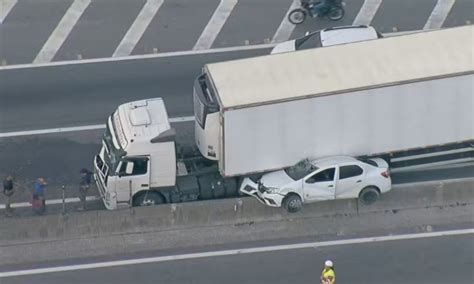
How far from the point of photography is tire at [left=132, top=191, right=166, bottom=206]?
30.2 m

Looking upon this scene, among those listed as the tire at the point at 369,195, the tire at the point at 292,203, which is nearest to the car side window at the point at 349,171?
the tire at the point at 369,195

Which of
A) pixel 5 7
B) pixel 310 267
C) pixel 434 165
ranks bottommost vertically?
pixel 310 267

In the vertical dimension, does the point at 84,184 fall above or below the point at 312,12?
below

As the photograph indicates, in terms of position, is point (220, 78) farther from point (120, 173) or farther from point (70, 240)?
point (70, 240)

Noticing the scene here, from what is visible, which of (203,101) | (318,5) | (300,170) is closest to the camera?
(300,170)

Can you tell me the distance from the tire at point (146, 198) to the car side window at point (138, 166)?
0.70 metres

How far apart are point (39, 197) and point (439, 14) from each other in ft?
55.0

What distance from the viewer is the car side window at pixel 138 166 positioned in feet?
97.2

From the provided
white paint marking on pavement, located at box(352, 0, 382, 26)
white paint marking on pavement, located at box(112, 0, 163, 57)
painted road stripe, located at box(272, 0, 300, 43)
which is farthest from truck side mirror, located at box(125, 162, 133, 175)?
white paint marking on pavement, located at box(352, 0, 382, 26)

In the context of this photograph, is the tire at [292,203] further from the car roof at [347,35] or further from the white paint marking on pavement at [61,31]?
the white paint marking on pavement at [61,31]

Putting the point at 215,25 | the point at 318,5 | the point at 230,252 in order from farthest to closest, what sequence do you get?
the point at 215,25 < the point at 318,5 < the point at 230,252

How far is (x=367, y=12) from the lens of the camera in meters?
38.9

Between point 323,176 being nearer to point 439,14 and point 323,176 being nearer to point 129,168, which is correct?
point 129,168

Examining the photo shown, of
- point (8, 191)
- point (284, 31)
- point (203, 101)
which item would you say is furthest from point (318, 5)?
point (8, 191)
